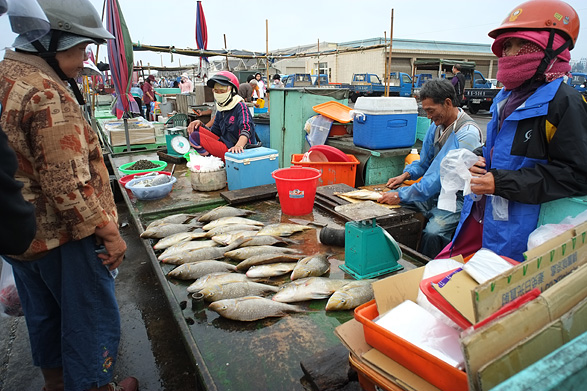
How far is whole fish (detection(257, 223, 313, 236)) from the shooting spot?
10.8 ft

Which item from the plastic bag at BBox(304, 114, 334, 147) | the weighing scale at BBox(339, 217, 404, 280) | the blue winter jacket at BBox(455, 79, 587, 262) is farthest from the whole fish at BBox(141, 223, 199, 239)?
the plastic bag at BBox(304, 114, 334, 147)

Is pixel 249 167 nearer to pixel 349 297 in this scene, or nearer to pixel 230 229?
pixel 230 229

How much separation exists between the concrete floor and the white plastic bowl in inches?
41.9

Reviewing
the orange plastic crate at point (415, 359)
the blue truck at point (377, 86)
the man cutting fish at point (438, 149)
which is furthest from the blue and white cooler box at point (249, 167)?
the blue truck at point (377, 86)

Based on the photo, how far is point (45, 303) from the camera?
1.97 metres

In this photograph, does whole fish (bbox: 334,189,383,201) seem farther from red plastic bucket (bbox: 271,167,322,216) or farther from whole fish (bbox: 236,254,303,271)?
whole fish (bbox: 236,254,303,271)

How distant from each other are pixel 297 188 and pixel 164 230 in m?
1.43

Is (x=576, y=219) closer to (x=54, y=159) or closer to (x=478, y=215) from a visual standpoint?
(x=478, y=215)

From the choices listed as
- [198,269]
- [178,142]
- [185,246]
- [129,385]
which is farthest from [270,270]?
[178,142]

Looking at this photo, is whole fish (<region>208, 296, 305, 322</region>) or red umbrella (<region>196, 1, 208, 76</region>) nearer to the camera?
whole fish (<region>208, 296, 305, 322</region>)

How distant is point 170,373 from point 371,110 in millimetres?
4365

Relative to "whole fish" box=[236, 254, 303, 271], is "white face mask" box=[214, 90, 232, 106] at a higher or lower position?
higher

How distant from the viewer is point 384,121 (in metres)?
5.35

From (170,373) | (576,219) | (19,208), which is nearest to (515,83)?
(576,219)
